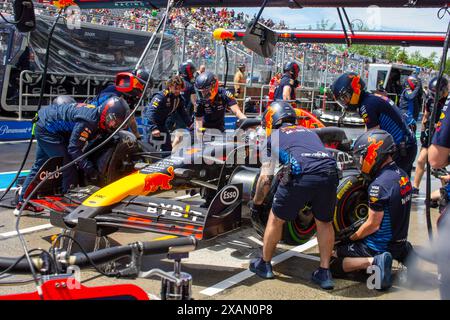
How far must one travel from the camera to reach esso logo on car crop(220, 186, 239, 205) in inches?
185

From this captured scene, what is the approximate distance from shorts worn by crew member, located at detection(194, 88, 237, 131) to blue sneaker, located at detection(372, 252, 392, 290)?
412cm

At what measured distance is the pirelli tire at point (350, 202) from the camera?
5.22 meters

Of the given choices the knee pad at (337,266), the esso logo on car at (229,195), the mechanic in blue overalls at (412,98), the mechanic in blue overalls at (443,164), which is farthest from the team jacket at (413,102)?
the mechanic in blue overalls at (443,164)

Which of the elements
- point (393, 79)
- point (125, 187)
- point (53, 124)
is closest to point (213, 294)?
point (125, 187)

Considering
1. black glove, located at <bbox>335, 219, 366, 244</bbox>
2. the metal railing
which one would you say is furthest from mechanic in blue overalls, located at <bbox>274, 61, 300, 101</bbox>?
the metal railing

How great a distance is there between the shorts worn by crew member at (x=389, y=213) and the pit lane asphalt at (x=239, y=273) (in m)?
0.30

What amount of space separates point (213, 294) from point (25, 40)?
10719 millimetres

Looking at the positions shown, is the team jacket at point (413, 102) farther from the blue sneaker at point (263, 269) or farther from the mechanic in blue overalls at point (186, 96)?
the blue sneaker at point (263, 269)

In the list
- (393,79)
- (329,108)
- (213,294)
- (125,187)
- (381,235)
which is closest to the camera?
(213,294)

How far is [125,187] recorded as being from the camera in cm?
504
